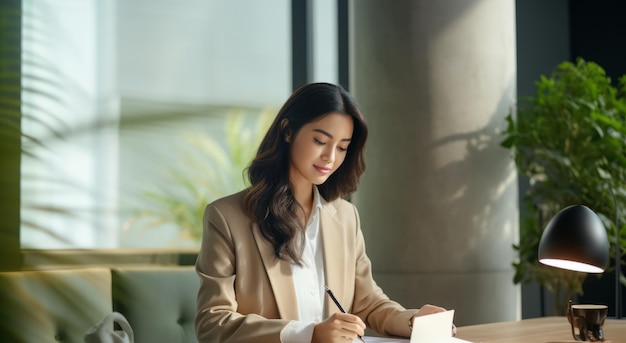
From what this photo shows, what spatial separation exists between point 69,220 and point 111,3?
1002 mm

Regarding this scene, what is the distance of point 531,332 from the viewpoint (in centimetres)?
265

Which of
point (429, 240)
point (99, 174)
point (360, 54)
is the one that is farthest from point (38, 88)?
point (429, 240)

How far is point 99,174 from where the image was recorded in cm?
387

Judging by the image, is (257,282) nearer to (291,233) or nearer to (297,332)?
(291,233)

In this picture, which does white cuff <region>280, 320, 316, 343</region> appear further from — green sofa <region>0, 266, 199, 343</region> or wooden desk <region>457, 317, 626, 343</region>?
green sofa <region>0, 266, 199, 343</region>

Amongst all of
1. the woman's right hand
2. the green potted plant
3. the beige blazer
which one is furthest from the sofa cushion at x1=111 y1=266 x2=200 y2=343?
the green potted plant

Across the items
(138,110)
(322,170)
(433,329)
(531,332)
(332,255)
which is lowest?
(531,332)

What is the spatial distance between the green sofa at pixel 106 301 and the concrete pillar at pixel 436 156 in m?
1.29

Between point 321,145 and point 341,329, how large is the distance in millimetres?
577

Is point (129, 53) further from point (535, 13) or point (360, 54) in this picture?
point (535, 13)

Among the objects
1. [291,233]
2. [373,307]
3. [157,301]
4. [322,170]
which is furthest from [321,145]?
[157,301]

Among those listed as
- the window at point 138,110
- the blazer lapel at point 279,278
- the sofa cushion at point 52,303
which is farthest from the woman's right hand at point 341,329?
the window at point 138,110

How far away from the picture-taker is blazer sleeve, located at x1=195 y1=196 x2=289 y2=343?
82.6 inches

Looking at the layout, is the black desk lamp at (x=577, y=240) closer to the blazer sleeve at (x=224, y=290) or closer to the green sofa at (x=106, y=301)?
the blazer sleeve at (x=224, y=290)
